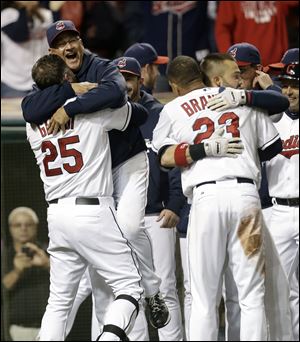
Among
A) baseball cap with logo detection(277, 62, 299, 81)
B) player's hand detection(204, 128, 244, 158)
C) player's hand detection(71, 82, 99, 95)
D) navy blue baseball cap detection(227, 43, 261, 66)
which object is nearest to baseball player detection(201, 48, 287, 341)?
navy blue baseball cap detection(227, 43, 261, 66)

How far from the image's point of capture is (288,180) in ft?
23.1

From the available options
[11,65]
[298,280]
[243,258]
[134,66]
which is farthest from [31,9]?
[243,258]

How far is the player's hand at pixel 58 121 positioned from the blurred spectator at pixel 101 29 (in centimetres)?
344

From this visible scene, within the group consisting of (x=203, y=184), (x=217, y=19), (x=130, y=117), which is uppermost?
(x=217, y=19)

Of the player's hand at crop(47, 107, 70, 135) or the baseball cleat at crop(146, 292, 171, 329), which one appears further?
the baseball cleat at crop(146, 292, 171, 329)

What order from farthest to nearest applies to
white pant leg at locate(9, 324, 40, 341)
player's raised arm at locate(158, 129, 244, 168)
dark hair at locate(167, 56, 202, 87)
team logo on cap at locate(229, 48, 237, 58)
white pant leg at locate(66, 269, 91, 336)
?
white pant leg at locate(9, 324, 40, 341)
white pant leg at locate(66, 269, 91, 336)
team logo on cap at locate(229, 48, 237, 58)
dark hair at locate(167, 56, 202, 87)
player's raised arm at locate(158, 129, 244, 168)

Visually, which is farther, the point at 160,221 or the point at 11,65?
the point at 11,65

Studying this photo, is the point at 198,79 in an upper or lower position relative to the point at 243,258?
upper

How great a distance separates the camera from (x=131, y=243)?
19.9ft

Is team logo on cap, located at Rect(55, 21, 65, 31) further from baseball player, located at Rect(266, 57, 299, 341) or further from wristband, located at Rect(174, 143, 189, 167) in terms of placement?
baseball player, located at Rect(266, 57, 299, 341)

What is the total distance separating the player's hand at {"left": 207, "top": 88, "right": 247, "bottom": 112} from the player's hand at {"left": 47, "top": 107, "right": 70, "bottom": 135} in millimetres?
790

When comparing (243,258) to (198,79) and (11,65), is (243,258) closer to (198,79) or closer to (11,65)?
(198,79)

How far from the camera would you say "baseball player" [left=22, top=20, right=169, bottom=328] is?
5.63m

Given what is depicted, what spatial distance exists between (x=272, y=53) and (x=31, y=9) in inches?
77.5
